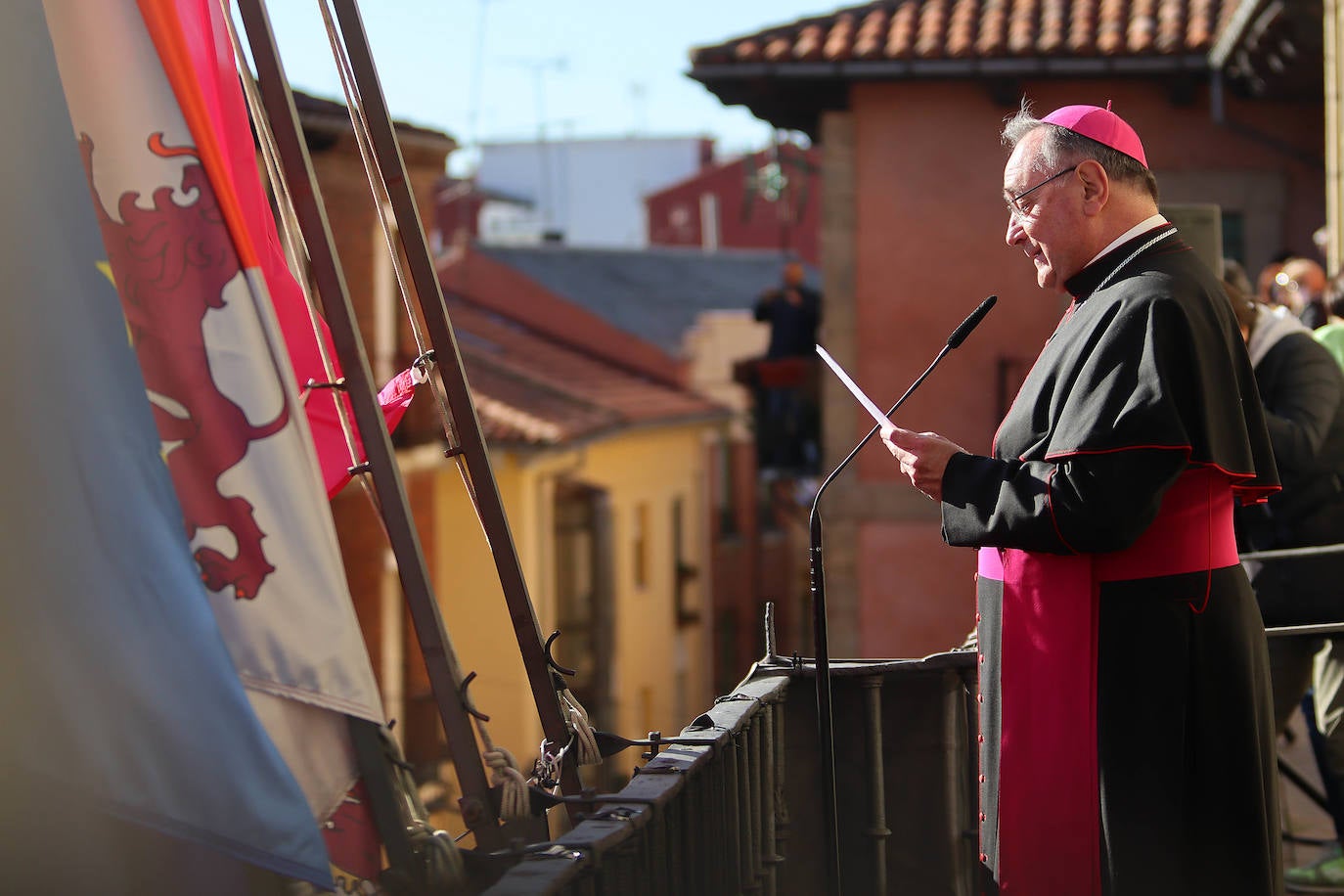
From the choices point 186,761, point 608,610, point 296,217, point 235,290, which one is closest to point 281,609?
point 186,761

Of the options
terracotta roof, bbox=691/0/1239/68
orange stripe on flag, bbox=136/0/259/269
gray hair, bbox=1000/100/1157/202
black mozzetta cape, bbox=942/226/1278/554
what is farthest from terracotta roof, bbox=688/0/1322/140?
orange stripe on flag, bbox=136/0/259/269

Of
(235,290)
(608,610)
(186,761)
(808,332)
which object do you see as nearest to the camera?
(186,761)

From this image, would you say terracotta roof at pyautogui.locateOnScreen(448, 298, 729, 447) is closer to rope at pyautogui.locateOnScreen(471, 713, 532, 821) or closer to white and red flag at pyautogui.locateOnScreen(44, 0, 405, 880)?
rope at pyautogui.locateOnScreen(471, 713, 532, 821)

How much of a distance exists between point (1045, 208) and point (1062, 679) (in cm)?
75

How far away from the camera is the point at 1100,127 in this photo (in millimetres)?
2598

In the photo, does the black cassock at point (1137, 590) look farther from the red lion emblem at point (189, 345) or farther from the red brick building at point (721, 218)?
the red brick building at point (721, 218)

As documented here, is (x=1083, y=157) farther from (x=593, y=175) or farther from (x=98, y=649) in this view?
(x=593, y=175)

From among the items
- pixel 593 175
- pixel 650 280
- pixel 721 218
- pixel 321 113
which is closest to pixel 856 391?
pixel 321 113

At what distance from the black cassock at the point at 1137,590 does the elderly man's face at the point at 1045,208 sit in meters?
0.06

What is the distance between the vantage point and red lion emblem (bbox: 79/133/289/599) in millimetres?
1982

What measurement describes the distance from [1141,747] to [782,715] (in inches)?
29.8

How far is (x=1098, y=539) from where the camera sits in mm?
2430

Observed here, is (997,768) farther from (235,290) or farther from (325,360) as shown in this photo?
(235,290)

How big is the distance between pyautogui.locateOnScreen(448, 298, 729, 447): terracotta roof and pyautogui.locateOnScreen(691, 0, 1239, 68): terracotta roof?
5542 mm
